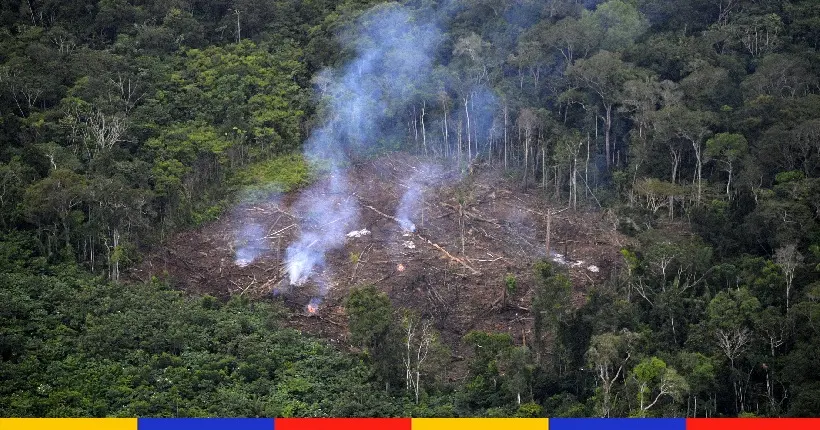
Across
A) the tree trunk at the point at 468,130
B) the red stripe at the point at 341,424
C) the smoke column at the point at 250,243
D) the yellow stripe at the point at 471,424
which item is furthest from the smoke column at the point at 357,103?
the yellow stripe at the point at 471,424

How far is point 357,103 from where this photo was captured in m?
45.4

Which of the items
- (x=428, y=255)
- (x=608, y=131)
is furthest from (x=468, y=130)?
(x=428, y=255)

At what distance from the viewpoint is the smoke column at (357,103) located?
4044 cm

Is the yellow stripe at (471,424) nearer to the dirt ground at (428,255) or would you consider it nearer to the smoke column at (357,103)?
the dirt ground at (428,255)

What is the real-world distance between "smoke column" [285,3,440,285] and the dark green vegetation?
2.04ft

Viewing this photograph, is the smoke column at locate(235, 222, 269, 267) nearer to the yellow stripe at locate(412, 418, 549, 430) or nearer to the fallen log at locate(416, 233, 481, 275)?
the fallen log at locate(416, 233, 481, 275)

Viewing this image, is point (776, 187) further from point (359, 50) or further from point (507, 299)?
point (359, 50)

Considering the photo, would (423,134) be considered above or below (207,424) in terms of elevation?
below

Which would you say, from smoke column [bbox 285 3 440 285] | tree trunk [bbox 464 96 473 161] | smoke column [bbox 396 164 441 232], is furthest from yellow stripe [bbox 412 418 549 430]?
tree trunk [bbox 464 96 473 161]

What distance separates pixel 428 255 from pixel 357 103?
9003 mm

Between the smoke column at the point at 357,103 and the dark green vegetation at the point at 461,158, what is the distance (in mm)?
621

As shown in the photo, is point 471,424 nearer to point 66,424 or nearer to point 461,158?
point 66,424

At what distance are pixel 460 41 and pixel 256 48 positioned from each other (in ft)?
25.8

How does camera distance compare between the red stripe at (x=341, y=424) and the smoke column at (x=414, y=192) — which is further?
the smoke column at (x=414, y=192)
